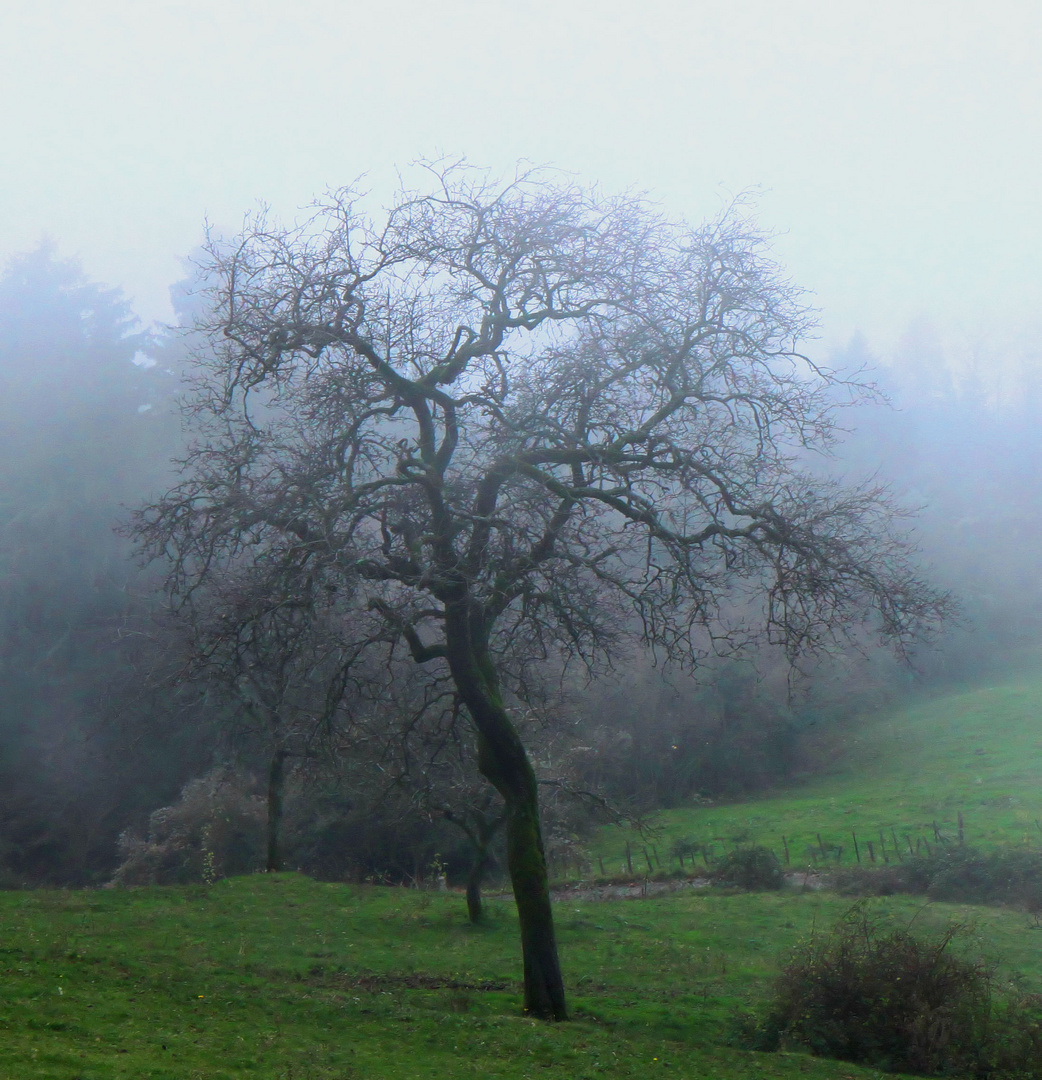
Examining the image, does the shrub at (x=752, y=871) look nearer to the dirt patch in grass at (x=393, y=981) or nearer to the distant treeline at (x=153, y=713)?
the distant treeline at (x=153, y=713)

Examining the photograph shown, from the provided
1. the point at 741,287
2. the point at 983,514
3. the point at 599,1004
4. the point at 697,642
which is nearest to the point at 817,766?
the point at 697,642

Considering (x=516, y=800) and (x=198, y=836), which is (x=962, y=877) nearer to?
(x=516, y=800)

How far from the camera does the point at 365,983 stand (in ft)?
39.9

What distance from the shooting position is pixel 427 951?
14.7 metres

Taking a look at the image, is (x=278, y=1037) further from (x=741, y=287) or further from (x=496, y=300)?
(x=741, y=287)

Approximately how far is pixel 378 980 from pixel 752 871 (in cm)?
1307

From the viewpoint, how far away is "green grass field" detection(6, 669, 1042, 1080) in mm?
7699

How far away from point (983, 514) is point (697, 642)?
3577 centimetres

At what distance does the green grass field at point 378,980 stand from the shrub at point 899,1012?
2.42ft

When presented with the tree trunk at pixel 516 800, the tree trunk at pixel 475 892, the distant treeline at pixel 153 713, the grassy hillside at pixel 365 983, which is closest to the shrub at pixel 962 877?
the grassy hillside at pixel 365 983

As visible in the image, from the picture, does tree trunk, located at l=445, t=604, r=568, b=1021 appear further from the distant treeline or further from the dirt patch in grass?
the distant treeline

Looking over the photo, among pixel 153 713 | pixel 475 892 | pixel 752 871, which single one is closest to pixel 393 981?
pixel 475 892

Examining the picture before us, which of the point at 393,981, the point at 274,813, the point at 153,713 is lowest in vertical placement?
the point at 393,981

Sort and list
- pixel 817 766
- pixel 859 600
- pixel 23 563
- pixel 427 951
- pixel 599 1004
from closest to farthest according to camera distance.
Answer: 1. pixel 859 600
2. pixel 599 1004
3. pixel 427 951
4. pixel 23 563
5. pixel 817 766
